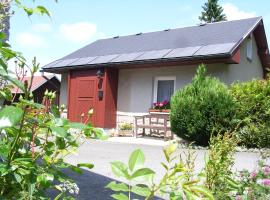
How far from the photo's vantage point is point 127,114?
1714 cm

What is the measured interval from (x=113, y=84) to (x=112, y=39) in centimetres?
502

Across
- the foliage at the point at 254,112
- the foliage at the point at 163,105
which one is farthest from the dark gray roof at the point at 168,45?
the foliage at the point at 163,105

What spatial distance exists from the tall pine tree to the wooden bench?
29.4m

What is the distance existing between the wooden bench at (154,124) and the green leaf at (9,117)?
13.4 m

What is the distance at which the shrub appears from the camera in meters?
11.7

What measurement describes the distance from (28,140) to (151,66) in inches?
585

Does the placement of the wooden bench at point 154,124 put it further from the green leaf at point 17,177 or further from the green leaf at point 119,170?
the green leaf at point 119,170

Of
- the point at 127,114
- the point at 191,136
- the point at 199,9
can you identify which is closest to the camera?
the point at 191,136

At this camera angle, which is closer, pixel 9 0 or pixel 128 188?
pixel 128 188

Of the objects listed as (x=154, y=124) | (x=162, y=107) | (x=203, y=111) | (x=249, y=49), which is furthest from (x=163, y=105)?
(x=249, y=49)

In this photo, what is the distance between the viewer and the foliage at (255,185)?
3.04 metres

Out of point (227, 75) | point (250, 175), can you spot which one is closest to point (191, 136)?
point (227, 75)

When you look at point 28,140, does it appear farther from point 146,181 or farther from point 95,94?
point 95,94

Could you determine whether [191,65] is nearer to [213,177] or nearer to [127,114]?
[127,114]
